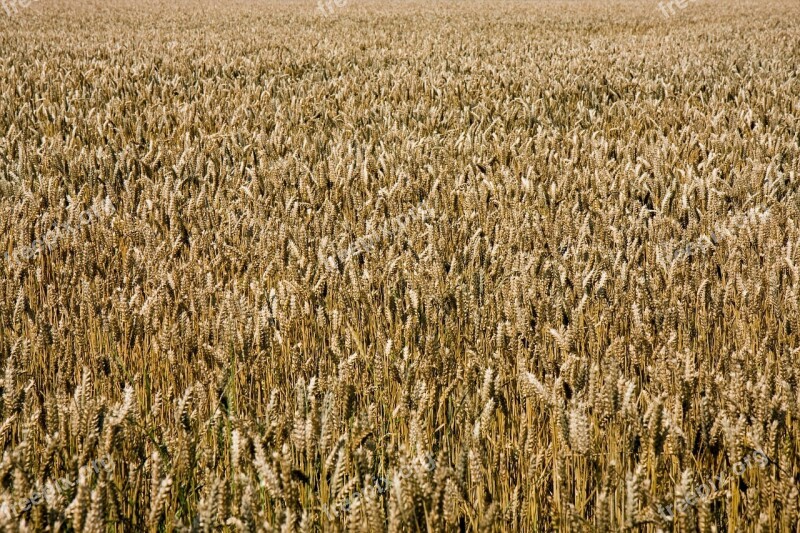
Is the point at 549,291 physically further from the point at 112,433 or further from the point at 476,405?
the point at 112,433

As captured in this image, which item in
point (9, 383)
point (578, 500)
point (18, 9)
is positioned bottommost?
point (578, 500)

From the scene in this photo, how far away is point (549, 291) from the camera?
2566 mm

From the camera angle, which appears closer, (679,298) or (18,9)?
(679,298)

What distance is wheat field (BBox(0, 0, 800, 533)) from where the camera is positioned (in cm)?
131

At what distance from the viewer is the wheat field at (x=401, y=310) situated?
4.29 feet

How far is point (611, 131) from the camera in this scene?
5.21 meters

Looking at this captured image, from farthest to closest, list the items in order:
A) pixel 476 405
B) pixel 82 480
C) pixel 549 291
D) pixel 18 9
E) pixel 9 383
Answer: pixel 18 9 < pixel 549 291 < pixel 476 405 < pixel 9 383 < pixel 82 480

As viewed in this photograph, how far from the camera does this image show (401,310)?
229cm

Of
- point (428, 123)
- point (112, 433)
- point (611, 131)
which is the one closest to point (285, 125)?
point (428, 123)

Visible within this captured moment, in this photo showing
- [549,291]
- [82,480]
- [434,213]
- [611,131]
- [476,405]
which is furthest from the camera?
[611,131]

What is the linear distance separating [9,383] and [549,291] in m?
1.66

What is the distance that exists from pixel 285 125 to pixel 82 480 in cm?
464

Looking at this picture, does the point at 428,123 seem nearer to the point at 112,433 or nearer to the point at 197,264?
the point at 197,264

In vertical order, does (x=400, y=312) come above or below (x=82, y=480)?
below
